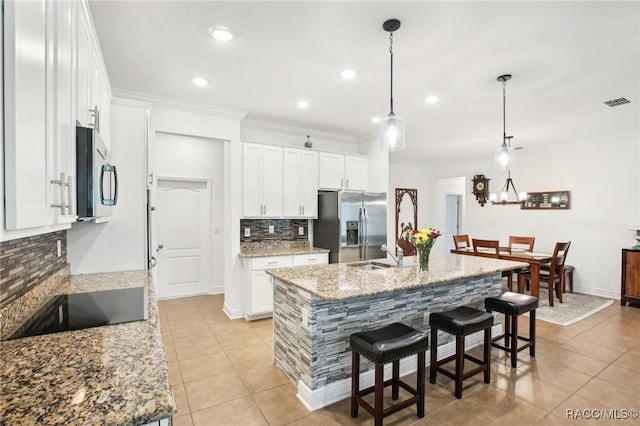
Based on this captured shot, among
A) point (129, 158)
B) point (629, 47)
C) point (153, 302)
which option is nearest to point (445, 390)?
point (153, 302)

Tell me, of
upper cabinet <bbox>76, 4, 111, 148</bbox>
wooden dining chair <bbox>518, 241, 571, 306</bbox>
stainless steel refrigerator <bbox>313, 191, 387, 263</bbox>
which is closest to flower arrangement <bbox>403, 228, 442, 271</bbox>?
stainless steel refrigerator <bbox>313, 191, 387, 263</bbox>

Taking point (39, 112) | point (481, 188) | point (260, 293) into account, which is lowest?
point (260, 293)

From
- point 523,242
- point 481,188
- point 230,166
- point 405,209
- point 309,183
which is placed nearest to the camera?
point 230,166

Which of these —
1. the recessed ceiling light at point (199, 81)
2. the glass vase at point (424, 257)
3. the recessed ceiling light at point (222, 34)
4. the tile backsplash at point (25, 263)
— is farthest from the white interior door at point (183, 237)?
the glass vase at point (424, 257)

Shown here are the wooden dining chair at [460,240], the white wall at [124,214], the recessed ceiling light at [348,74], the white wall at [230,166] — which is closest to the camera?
the white wall at [124,214]

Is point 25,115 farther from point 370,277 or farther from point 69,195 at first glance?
point 370,277

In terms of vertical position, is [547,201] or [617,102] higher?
[617,102]

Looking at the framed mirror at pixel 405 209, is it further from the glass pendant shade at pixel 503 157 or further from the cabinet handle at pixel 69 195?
the cabinet handle at pixel 69 195

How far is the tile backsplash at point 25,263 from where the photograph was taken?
1544mm

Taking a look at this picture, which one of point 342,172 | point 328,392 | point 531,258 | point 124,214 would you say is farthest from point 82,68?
point 531,258

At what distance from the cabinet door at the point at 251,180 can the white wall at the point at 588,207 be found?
522 centimetres

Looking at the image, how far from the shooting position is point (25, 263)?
70.3 inches

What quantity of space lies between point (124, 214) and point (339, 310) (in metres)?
2.00

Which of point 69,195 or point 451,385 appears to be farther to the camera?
point 451,385
